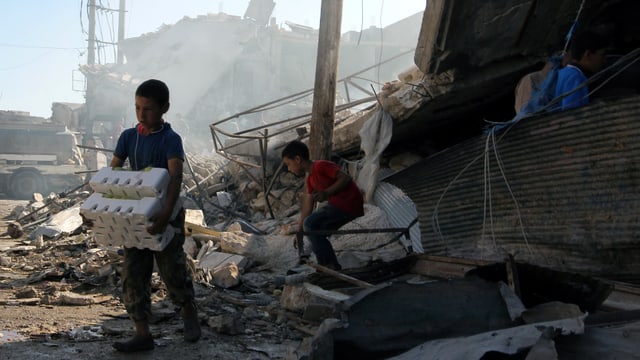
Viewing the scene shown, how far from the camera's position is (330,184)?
548 cm

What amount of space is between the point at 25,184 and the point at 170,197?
2221 centimetres

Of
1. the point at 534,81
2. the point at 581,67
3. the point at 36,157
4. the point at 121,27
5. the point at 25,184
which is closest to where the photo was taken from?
the point at 581,67

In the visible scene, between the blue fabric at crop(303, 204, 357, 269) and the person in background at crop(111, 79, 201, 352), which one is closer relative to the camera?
the person in background at crop(111, 79, 201, 352)

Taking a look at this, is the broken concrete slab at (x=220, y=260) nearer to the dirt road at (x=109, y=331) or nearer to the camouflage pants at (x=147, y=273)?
the dirt road at (x=109, y=331)

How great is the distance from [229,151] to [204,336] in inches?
306

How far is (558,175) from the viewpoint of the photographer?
4012mm

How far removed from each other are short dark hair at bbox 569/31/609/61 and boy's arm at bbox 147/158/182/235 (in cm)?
292

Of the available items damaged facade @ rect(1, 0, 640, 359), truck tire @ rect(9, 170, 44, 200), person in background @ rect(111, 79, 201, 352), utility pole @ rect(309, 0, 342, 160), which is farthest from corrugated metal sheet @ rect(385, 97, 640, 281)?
truck tire @ rect(9, 170, 44, 200)

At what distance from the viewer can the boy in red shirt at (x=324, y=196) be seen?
5355mm

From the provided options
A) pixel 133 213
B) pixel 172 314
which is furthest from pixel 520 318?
pixel 172 314

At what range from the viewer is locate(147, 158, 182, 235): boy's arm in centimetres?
323

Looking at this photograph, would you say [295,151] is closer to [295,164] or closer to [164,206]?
[295,164]

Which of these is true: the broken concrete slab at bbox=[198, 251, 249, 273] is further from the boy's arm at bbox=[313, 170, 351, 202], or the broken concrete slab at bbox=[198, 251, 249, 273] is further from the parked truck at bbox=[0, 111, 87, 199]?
the parked truck at bbox=[0, 111, 87, 199]

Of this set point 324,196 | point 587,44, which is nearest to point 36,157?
point 324,196
